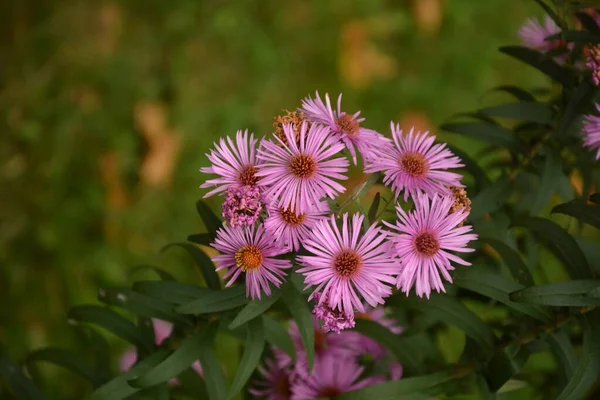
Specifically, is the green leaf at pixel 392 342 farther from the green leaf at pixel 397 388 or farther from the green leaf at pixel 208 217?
the green leaf at pixel 208 217

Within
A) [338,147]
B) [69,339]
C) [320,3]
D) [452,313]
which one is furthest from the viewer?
[320,3]

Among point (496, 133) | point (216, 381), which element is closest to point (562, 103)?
point (496, 133)

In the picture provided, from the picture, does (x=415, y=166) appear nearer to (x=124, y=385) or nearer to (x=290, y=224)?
(x=290, y=224)

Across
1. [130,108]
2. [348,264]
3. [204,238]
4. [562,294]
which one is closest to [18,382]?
[204,238]

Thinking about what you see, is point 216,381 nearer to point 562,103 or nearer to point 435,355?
point 435,355

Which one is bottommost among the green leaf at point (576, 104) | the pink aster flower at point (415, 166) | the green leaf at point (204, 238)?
the green leaf at point (204, 238)

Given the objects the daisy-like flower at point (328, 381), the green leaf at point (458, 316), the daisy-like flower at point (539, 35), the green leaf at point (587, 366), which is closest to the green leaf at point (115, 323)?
the daisy-like flower at point (328, 381)
